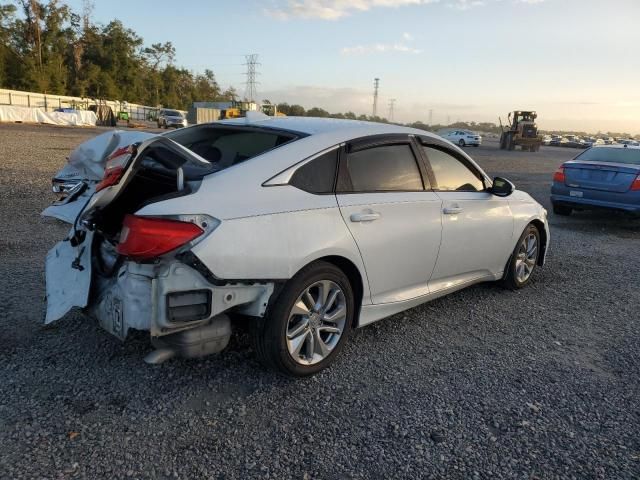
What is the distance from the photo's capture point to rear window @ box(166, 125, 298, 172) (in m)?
3.47

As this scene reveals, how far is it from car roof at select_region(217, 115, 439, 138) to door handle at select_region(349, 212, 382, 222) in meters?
0.59

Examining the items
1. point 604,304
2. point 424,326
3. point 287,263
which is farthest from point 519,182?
point 287,263

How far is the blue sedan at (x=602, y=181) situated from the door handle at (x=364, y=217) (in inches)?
278

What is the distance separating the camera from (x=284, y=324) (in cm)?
312

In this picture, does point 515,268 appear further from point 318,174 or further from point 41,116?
point 41,116

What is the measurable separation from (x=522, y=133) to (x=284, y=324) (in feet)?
141

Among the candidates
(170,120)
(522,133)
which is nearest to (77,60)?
(170,120)

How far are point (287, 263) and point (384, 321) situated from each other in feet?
5.54

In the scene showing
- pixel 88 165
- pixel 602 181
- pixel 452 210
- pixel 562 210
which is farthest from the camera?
pixel 562 210

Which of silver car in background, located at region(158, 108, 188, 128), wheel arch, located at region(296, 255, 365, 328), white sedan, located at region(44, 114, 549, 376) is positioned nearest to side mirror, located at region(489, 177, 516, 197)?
white sedan, located at region(44, 114, 549, 376)

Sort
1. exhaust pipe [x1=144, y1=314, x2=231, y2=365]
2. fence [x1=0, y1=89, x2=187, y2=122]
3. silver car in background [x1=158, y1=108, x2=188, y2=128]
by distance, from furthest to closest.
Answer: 1. fence [x1=0, y1=89, x2=187, y2=122]
2. silver car in background [x1=158, y1=108, x2=188, y2=128]
3. exhaust pipe [x1=144, y1=314, x2=231, y2=365]

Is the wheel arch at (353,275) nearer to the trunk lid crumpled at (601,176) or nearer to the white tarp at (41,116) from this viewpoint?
the trunk lid crumpled at (601,176)


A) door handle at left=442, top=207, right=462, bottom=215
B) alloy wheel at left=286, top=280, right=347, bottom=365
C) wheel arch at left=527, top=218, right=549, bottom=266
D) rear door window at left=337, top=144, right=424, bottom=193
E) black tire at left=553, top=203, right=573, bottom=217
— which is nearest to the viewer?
alloy wheel at left=286, top=280, right=347, bottom=365

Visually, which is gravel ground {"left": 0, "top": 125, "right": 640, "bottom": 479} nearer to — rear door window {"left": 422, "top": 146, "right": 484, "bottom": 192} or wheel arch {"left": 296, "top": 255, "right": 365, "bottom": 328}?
wheel arch {"left": 296, "top": 255, "right": 365, "bottom": 328}
